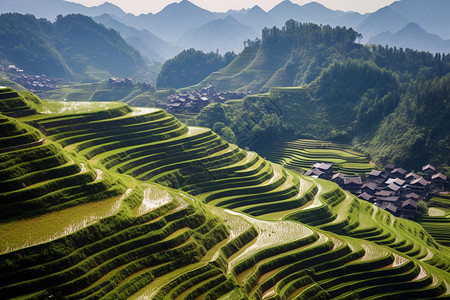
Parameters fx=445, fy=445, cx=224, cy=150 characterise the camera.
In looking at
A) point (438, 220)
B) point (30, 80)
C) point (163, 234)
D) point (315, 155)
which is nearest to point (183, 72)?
point (30, 80)

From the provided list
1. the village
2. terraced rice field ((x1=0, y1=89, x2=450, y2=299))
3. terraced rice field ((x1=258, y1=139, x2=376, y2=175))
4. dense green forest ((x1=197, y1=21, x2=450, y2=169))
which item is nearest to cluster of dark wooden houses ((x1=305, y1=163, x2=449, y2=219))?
terraced rice field ((x1=258, y1=139, x2=376, y2=175))

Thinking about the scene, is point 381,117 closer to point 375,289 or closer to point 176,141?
point 176,141

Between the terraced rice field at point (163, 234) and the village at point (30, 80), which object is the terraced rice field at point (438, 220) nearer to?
the terraced rice field at point (163, 234)

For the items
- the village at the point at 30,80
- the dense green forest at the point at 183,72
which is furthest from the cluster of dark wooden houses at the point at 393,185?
the dense green forest at the point at 183,72

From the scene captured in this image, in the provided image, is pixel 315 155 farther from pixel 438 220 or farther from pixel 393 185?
pixel 438 220

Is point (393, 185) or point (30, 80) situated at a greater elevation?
point (30, 80)

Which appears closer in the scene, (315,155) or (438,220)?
(438,220)
